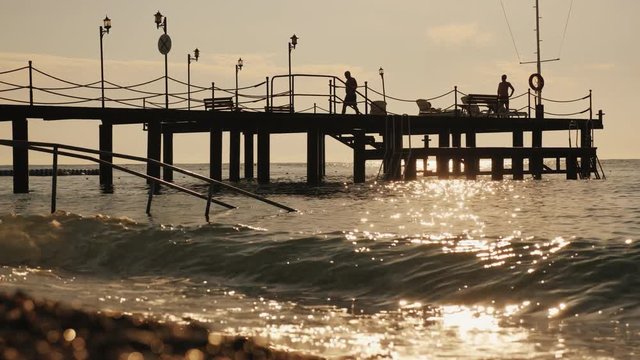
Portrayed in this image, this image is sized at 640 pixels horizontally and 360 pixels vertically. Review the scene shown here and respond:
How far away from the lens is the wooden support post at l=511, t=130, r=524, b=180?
39750mm

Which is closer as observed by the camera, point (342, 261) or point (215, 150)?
point (342, 261)

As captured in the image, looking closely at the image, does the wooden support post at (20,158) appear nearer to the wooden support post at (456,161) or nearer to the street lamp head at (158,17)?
the street lamp head at (158,17)

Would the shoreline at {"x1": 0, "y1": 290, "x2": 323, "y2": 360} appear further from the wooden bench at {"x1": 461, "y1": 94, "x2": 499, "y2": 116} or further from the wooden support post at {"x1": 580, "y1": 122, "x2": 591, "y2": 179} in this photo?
the wooden support post at {"x1": 580, "y1": 122, "x2": 591, "y2": 179}

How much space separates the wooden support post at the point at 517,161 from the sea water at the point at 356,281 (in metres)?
22.4

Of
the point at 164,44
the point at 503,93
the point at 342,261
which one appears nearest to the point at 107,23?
the point at 164,44

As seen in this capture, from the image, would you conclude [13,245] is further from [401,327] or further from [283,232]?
[401,327]

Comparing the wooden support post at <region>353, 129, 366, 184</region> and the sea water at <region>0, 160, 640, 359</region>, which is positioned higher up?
the wooden support post at <region>353, 129, 366, 184</region>

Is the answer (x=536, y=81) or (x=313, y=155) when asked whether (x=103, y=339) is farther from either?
(x=536, y=81)

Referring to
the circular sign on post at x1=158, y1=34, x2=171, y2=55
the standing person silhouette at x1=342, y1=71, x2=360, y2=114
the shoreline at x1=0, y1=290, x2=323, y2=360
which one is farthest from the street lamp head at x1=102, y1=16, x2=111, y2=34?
the shoreline at x1=0, y1=290, x2=323, y2=360

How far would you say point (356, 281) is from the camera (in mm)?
10281

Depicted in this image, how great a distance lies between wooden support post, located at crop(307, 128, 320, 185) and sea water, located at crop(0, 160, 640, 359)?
20150mm

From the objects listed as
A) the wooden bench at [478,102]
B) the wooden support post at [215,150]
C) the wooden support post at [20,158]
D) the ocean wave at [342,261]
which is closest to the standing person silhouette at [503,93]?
the wooden bench at [478,102]

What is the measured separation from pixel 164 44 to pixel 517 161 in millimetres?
15938

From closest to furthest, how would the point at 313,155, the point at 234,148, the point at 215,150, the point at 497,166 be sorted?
the point at 313,155, the point at 497,166, the point at 215,150, the point at 234,148
